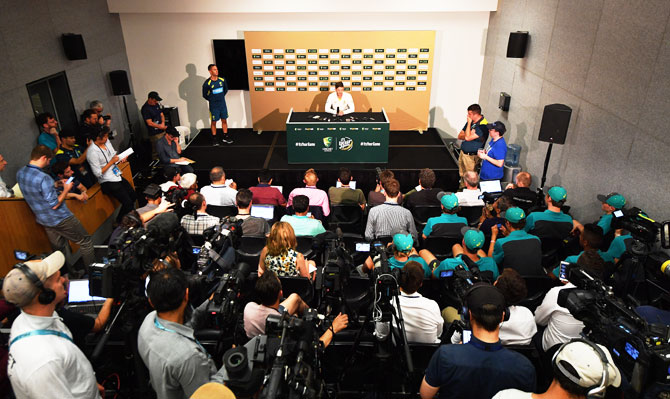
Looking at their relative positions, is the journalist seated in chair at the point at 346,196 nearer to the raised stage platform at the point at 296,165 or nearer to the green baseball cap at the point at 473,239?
the raised stage platform at the point at 296,165

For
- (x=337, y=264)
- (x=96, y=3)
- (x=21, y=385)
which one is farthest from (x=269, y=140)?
(x=21, y=385)

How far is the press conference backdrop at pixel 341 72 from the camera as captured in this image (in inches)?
384

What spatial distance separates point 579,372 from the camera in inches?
80.1

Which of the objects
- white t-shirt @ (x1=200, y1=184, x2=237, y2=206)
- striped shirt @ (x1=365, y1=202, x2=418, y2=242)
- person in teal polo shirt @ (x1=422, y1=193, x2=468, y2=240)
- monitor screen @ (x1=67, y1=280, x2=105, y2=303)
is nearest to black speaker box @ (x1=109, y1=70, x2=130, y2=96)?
white t-shirt @ (x1=200, y1=184, x2=237, y2=206)

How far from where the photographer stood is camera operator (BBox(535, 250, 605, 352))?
11.0 ft

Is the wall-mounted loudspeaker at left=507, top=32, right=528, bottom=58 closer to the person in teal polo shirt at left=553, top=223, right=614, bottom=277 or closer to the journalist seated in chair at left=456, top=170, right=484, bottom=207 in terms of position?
the journalist seated in chair at left=456, top=170, right=484, bottom=207

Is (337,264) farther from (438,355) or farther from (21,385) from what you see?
(21,385)

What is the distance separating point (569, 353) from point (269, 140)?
8440mm

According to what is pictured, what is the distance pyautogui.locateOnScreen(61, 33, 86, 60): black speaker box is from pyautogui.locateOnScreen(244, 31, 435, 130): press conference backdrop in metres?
3.35

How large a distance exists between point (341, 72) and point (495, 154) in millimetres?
4529

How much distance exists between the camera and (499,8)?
357 inches

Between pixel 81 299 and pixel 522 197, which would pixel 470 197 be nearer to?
pixel 522 197

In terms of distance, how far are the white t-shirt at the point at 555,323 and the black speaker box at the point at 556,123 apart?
3.10 metres

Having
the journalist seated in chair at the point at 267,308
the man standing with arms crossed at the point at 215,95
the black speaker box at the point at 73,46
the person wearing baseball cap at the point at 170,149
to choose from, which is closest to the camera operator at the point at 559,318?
the journalist seated in chair at the point at 267,308
